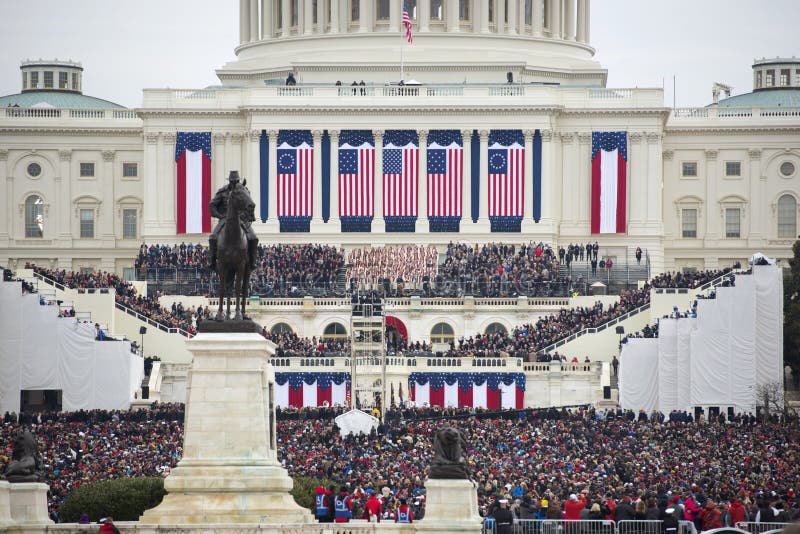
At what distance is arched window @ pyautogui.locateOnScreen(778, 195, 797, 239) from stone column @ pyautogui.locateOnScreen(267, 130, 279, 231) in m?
33.6

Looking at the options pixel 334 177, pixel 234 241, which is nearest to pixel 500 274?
pixel 334 177

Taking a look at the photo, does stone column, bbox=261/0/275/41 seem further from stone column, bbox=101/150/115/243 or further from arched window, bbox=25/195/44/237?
arched window, bbox=25/195/44/237

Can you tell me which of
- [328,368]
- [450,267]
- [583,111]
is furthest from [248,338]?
[583,111]

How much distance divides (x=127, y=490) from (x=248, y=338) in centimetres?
630

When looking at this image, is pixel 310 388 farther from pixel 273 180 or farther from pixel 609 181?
pixel 609 181

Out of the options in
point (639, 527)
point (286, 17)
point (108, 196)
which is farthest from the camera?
point (286, 17)

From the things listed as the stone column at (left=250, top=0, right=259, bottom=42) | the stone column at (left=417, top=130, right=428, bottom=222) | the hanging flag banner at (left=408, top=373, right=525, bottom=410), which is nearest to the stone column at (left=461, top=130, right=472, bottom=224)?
the stone column at (left=417, top=130, right=428, bottom=222)

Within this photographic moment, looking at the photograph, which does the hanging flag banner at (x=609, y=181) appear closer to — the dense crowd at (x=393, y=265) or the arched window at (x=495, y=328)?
the dense crowd at (x=393, y=265)

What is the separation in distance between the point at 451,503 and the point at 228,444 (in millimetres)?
5563

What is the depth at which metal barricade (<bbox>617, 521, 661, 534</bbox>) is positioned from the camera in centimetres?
5212

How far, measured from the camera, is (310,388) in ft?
347

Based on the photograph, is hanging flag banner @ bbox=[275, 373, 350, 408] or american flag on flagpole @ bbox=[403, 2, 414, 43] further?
american flag on flagpole @ bbox=[403, 2, 414, 43]

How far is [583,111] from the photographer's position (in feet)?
465

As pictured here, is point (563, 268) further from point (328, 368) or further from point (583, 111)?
point (328, 368)
